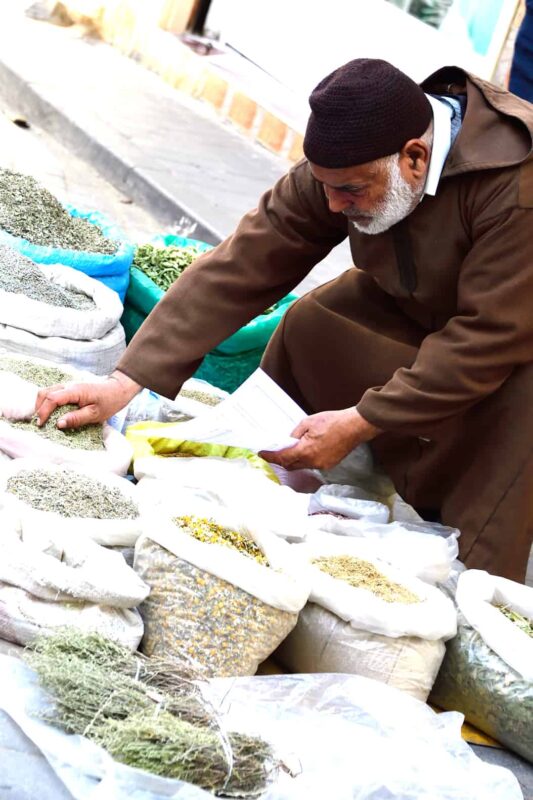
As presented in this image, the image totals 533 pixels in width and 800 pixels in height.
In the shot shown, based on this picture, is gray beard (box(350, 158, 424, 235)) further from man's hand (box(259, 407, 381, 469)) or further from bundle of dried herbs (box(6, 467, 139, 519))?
bundle of dried herbs (box(6, 467, 139, 519))

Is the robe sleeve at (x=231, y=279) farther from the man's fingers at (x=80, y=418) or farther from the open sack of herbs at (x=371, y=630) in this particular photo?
the open sack of herbs at (x=371, y=630)

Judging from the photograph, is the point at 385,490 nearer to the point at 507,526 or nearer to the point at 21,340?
the point at 507,526

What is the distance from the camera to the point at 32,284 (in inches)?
155

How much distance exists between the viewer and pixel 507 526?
337 cm

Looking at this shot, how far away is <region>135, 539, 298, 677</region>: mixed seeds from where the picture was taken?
264cm

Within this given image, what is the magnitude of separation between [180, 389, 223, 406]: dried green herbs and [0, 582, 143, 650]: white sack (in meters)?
1.40

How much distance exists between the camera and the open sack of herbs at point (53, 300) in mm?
3820

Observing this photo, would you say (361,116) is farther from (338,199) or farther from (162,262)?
(162,262)

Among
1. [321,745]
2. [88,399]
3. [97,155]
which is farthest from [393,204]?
[97,155]

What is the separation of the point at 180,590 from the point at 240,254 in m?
1.24

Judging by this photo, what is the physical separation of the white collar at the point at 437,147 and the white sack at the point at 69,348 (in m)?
1.18

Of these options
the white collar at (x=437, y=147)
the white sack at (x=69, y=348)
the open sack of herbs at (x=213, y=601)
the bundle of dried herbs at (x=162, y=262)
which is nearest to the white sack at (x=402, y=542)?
the open sack of herbs at (x=213, y=601)

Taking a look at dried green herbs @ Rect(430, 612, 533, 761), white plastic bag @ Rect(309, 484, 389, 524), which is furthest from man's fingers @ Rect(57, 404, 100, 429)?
dried green herbs @ Rect(430, 612, 533, 761)

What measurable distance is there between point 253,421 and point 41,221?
53.7 inches
